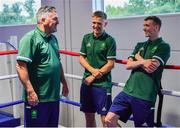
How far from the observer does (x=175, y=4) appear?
3229 mm

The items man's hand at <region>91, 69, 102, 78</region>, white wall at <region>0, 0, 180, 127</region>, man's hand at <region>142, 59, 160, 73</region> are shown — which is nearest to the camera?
man's hand at <region>142, 59, 160, 73</region>

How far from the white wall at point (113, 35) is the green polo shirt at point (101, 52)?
0.77m

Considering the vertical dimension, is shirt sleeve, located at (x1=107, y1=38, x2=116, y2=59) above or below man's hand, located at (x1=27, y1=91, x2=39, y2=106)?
above

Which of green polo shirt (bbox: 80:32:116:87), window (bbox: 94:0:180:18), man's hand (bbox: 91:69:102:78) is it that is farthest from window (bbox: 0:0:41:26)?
man's hand (bbox: 91:69:102:78)

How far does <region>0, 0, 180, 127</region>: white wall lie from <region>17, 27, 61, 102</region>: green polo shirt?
4.52 feet

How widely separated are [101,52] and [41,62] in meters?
0.69

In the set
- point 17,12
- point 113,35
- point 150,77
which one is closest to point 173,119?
point 150,77

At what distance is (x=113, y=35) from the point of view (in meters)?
3.77

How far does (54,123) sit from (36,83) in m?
0.43

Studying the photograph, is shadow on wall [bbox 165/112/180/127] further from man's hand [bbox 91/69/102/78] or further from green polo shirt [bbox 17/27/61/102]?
green polo shirt [bbox 17/27/61/102]

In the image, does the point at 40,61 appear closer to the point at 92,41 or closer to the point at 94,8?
the point at 92,41

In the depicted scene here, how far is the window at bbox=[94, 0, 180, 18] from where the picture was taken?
129 inches

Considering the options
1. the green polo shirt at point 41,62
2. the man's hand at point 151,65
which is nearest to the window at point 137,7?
the man's hand at point 151,65

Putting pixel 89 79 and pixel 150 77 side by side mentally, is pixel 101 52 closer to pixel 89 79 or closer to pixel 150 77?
pixel 89 79
